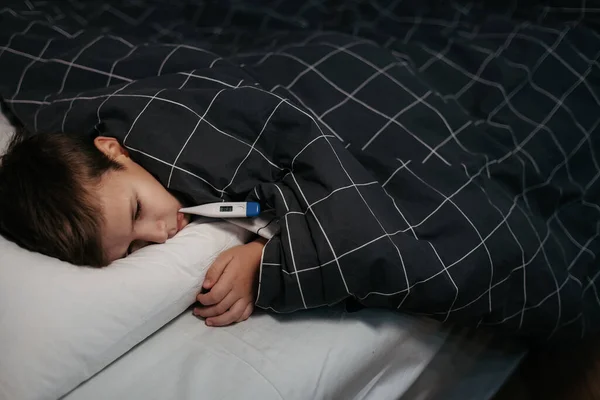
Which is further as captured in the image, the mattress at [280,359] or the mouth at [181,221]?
the mouth at [181,221]

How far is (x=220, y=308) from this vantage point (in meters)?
0.71

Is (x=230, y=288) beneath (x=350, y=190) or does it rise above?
beneath

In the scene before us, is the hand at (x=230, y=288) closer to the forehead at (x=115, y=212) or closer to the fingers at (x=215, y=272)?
the fingers at (x=215, y=272)

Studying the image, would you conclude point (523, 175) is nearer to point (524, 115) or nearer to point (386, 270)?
point (524, 115)

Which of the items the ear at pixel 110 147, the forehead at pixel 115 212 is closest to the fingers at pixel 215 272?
the forehead at pixel 115 212

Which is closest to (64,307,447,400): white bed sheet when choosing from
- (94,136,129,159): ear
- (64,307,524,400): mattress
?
(64,307,524,400): mattress

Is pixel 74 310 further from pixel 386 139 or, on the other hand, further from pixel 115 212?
pixel 386 139

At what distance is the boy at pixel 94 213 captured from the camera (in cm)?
67

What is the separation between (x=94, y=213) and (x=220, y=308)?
200mm

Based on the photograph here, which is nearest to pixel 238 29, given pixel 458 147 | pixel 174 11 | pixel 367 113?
pixel 174 11

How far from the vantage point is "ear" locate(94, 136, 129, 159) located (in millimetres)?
779

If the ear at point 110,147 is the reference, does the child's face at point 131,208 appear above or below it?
below

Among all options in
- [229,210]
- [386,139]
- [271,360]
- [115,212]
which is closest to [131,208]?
[115,212]

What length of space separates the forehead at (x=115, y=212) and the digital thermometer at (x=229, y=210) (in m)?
0.09
